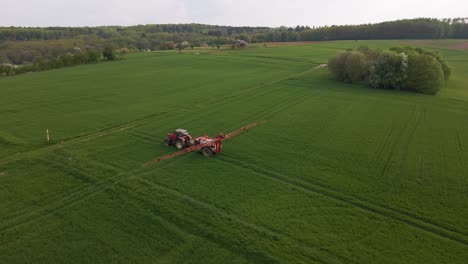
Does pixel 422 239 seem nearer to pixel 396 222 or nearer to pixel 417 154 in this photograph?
pixel 396 222

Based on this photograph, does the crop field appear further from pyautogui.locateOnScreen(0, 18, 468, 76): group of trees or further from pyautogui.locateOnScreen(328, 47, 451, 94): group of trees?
pyautogui.locateOnScreen(0, 18, 468, 76): group of trees

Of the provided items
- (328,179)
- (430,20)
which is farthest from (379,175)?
(430,20)

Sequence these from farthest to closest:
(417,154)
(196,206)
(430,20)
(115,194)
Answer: (430,20)
(417,154)
(115,194)
(196,206)

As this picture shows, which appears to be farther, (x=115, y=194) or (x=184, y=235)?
(x=115, y=194)

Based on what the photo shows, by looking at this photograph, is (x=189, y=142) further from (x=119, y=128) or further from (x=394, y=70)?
(x=394, y=70)

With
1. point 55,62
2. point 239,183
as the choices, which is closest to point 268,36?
point 55,62

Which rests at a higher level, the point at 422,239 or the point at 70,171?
the point at 70,171

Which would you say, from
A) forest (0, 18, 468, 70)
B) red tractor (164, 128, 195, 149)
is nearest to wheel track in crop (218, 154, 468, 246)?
red tractor (164, 128, 195, 149)
